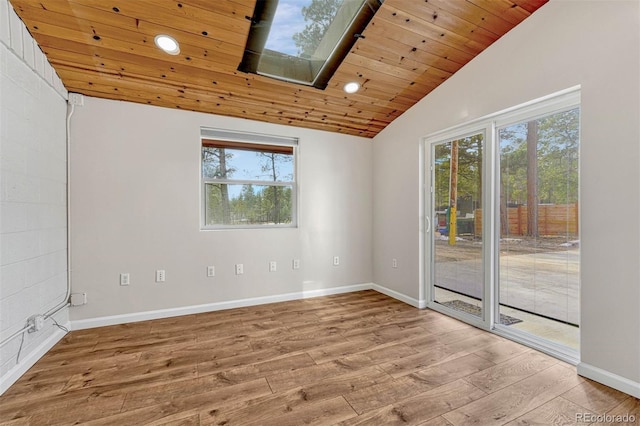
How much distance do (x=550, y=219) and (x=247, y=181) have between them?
3.10 m

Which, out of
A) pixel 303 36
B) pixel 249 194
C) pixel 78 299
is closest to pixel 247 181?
pixel 249 194

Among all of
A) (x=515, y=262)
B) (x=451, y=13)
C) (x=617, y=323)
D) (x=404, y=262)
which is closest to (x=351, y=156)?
(x=404, y=262)

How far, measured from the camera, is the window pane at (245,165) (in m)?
3.45

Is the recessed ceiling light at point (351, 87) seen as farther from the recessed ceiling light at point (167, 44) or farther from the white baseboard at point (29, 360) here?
the white baseboard at point (29, 360)

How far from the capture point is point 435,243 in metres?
3.40

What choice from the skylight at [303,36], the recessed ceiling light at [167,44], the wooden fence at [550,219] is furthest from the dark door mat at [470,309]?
the recessed ceiling light at [167,44]

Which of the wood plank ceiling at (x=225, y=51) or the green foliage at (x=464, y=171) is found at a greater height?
the wood plank ceiling at (x=225, y=51)

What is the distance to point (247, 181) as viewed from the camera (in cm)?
362

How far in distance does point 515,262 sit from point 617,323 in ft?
2.70

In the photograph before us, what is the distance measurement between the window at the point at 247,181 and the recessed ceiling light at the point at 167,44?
1.07m

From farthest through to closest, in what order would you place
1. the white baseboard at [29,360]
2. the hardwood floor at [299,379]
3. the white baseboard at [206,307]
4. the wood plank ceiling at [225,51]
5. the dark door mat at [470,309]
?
the white baseboard at [206,307] → the dark door mat at [470,309] → the wood plank ceiling at [225,51] → the white baseboard at [29,360] → the hardwood floor at [299,379]

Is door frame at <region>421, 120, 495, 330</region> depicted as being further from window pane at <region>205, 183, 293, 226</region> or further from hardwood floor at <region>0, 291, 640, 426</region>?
window pane at <region>205, 183, 293, 226</region>

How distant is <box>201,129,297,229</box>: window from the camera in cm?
344

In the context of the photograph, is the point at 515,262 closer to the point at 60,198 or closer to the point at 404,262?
the point at 404,262
